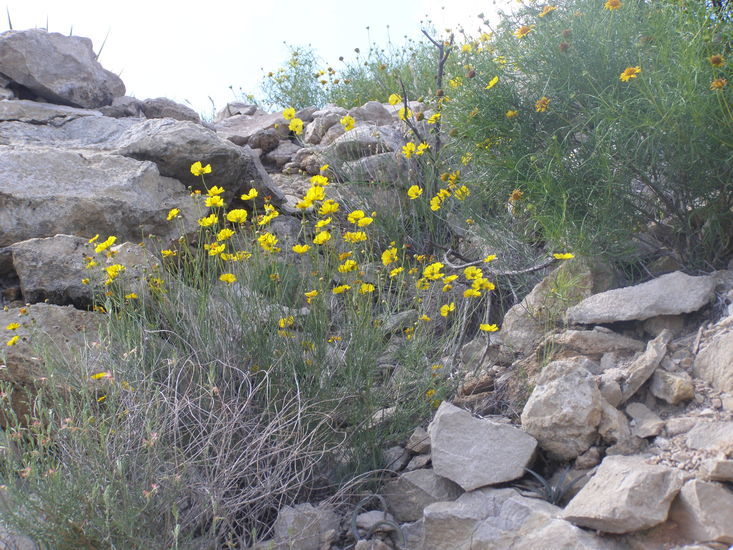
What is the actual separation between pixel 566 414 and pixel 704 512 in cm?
61

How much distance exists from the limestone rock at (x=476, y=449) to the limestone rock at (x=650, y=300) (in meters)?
0.78

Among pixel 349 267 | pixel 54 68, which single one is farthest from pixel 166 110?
pixel 349 267

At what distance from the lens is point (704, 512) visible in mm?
2193

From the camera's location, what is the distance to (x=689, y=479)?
2309 mm

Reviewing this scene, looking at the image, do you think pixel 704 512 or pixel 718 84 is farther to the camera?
pixel 718 84

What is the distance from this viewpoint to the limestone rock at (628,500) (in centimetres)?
222

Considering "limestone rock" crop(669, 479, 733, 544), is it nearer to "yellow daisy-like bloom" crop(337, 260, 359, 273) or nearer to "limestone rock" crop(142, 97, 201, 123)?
"yellow daisy-like bloom" crop(337, 260, 359, 273)

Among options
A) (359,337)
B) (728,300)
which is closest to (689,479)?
(728,300)

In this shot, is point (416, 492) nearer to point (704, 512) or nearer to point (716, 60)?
point (704, 512)

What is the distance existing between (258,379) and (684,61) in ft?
7.31

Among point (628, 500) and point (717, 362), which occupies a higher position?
point (717, 362)

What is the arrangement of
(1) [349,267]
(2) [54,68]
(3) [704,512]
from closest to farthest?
(3) [704,512]
(1) [349,267]
(2) [54,68]

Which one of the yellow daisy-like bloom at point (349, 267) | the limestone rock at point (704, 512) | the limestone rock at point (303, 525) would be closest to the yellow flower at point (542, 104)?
the yellow daisy-like bloom at point (349, 267)

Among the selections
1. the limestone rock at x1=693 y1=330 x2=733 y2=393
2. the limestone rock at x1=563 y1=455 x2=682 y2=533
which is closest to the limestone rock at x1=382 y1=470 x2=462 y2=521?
the limestone rock at x1=563 y1=455 x2=682 y2=533
